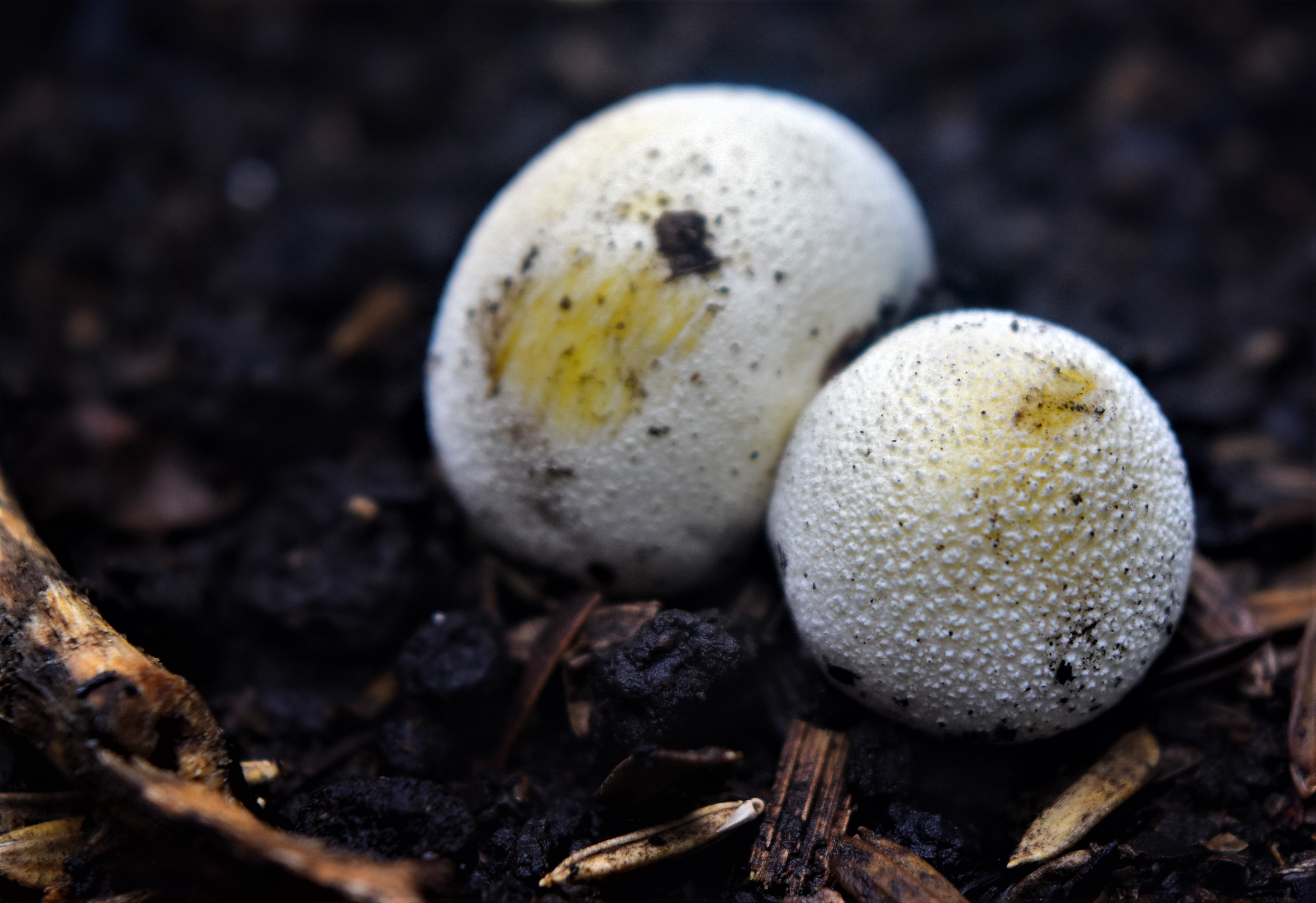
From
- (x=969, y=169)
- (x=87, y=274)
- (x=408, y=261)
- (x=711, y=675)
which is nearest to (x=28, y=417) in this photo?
(x=87, y=274)

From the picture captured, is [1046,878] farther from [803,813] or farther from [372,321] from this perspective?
[372,321]

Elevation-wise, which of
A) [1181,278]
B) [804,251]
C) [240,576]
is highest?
[804,251]

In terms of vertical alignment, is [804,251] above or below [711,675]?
above

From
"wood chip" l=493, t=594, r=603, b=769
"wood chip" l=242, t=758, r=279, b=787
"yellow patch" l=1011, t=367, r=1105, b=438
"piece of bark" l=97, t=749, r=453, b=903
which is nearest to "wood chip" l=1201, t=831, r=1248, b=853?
"yellow patch" l=1011, t=367, r=1105, b=438

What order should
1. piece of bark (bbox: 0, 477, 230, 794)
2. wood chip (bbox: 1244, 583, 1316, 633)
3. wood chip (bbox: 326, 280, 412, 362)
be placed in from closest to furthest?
piece of bark (bbox: 0, 477, 230, 794) < wood chip (bbox: 1244, 583, 1316, 633) < wood chip (bbox: 326, 280, 412, 362)

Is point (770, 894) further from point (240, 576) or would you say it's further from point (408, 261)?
point (408, 261)

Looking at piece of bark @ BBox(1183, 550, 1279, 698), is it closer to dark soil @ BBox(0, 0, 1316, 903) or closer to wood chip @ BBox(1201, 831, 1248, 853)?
dark soil @ BBox(0, 0, 1316, 903)
